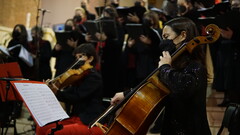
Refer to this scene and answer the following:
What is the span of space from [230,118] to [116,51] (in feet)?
10.5

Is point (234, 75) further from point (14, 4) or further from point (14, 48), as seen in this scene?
point (14, 48)

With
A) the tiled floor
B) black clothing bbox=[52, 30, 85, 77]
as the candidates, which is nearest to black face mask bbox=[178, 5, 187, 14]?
the tiled floor

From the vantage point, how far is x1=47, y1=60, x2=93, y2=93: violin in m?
3.15

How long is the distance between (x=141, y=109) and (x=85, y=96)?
131cm

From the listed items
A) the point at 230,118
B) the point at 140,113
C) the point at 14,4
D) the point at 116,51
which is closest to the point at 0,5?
the point at 14,4

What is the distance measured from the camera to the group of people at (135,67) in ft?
6.52

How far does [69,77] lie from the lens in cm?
314

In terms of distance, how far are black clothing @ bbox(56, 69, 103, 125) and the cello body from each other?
3.74 feet

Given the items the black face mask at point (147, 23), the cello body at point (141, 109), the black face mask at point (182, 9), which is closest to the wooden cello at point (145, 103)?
the cello body at point (141, 109)

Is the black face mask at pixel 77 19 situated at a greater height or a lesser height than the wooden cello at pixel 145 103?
greater

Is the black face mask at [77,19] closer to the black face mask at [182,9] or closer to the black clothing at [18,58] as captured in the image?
the black clothing at [18,58]

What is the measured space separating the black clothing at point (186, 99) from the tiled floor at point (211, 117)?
1.79 meters

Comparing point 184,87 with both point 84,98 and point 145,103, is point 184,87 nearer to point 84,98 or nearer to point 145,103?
point 145,103

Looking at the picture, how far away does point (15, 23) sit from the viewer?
5.29 metres
